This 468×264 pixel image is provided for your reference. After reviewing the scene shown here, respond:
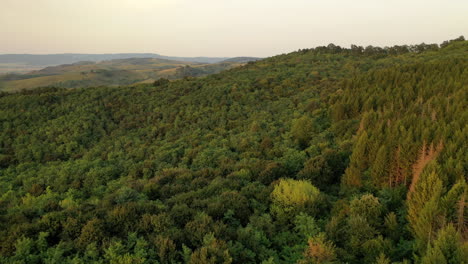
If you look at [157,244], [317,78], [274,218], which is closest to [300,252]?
[274,218]

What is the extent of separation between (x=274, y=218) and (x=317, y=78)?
1924 inches

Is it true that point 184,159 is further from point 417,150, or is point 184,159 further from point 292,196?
point 417,150

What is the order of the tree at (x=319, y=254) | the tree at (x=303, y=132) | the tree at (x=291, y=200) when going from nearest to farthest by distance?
1. the tree at (x=319, y=254)
2. the tree at (x=291, y=200)
3. the tree at (x=303, y=132)

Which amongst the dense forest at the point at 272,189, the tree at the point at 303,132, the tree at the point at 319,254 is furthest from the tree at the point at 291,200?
the tree at the point at 303,132

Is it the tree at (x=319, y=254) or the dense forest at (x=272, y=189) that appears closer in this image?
the tree at (x=319, y=254)

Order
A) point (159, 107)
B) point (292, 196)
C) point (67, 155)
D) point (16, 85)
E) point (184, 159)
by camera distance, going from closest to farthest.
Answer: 1. point (292, 196)
2. point (184, 159)
3. point (67, 155)
4. point (159, 107)
5. point (16, 85)

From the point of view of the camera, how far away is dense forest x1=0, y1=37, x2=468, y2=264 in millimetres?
8773

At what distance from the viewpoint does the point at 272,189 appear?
45.0ft

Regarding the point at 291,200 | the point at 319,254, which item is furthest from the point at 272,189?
the point at 319,254

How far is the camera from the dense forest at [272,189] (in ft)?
28.8

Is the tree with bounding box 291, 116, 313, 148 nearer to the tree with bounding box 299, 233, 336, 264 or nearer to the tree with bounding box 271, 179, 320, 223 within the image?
the tree with bounding box 271, 179, 320, 223

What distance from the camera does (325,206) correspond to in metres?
12.2

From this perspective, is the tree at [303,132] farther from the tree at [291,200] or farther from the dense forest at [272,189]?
the tree at [291,200]

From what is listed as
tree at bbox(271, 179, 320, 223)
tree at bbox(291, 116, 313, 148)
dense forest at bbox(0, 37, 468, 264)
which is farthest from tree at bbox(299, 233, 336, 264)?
tree at bbox(291, 116, 313, 148)
